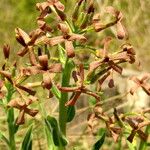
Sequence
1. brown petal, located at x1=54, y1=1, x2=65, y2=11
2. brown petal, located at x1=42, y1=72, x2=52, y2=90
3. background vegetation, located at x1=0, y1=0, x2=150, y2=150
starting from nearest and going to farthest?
brown petal, located at x1=42, y1=72, x2=52, y2=90 < brown petal, located at x1=54, y1=1, x2=65, y2=11 < background vegetation, located at x1=0, y1=0, x2=150, y2=150

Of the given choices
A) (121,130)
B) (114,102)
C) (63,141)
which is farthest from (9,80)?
(114,102)

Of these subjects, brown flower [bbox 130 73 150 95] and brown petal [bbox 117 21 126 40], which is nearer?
brown petal [bbox 117 21 126 40]

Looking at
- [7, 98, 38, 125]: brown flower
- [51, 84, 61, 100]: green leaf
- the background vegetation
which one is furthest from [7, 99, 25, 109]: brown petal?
the background vegetation

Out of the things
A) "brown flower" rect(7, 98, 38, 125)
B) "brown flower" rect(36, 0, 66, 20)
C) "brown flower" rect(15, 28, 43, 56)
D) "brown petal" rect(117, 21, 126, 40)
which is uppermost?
"brown flower" rect(36, 0, 66, 20)

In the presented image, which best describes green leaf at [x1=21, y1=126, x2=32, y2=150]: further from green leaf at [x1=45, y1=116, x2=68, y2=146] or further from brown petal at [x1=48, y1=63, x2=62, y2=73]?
brown petal at [x1=48, y1=63, x2=62, y2=73]

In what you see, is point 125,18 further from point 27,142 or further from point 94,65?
point 94,65

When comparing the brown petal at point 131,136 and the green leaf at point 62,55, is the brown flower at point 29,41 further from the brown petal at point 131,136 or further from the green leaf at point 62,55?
the brown petal at point 131,136

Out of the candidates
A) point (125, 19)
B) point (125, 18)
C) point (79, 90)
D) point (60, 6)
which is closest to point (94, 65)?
point (79, 90)

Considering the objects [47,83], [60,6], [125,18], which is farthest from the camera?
[125,18]

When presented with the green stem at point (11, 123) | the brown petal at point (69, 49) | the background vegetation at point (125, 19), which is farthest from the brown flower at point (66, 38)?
the background vegetation at point (125, 19)

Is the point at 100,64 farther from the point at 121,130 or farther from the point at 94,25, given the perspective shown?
the point at 121,130
